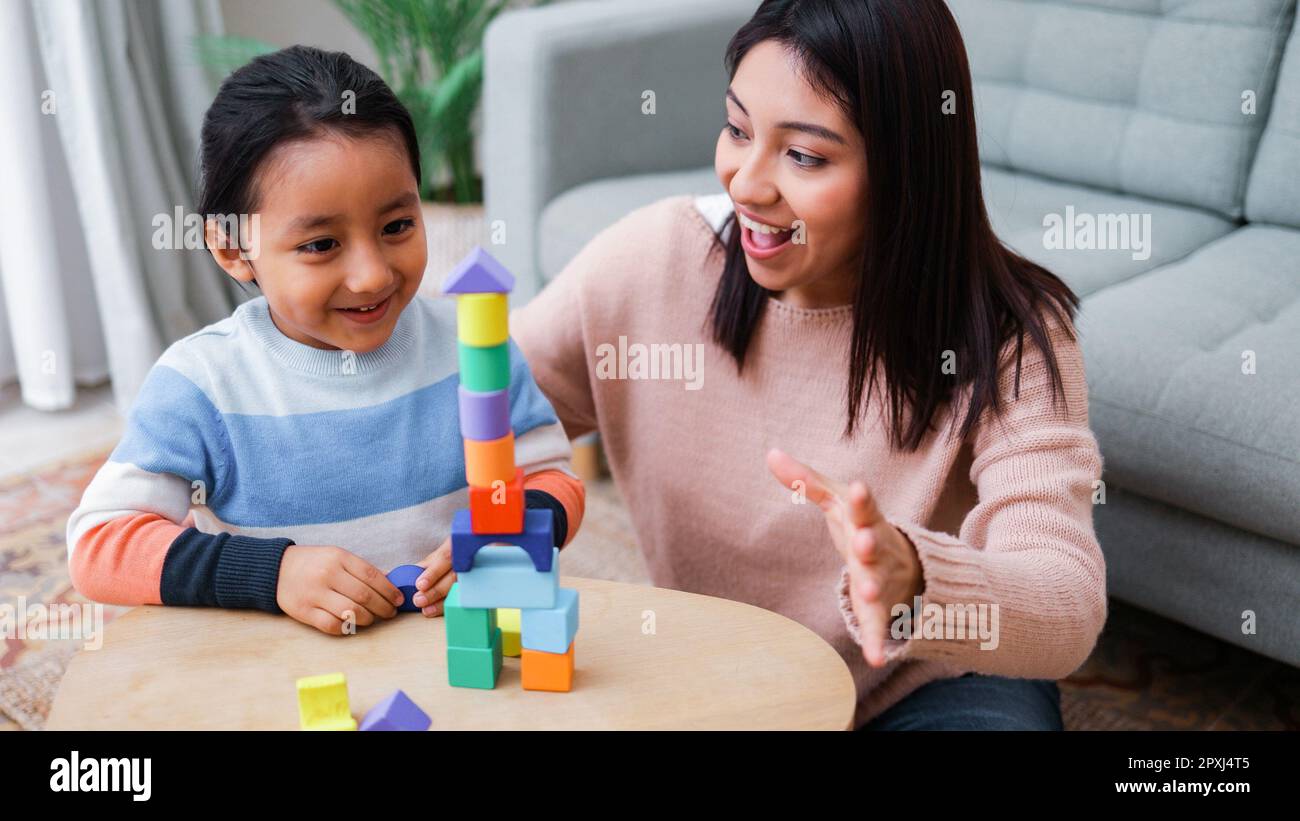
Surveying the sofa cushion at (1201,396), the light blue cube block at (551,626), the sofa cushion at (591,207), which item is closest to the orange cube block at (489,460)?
the light blue cube block at (551,626)

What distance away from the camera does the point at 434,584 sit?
0.92 m

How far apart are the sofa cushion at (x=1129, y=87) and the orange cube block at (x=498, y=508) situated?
60.1 inches

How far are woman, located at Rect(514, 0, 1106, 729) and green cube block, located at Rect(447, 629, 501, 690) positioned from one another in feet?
0.79

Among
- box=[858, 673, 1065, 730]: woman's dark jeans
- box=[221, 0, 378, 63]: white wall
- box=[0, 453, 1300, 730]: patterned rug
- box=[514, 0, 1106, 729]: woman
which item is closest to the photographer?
box=[514, 0, 1106, 729]: woman

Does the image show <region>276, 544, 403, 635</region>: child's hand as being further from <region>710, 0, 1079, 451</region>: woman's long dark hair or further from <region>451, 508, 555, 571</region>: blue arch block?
<region>710, 0, 1079, 451</region>: woman's long dark hair

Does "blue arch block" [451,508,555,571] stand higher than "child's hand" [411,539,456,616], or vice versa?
"blue arch block" [451,508,555,571]

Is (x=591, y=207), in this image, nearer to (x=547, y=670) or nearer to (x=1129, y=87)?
(x=1129, y=87)

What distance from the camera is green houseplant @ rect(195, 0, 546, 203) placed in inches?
97.3

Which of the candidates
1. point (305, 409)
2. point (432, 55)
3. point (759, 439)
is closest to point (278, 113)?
point (305, 409)

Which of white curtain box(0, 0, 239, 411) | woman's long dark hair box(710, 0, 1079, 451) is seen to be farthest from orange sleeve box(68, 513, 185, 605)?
white curtain box(0, 0, 239, 411)

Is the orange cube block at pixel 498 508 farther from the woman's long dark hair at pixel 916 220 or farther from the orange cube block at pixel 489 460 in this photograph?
the woman's long dark hair at pixel 916 220

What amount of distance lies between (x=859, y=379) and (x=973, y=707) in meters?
0.34
